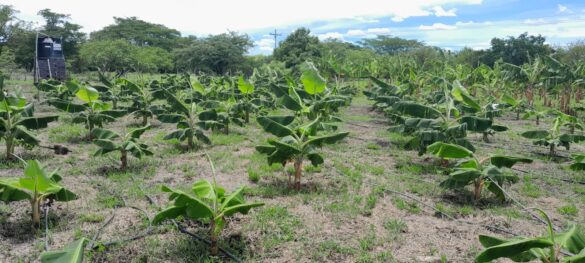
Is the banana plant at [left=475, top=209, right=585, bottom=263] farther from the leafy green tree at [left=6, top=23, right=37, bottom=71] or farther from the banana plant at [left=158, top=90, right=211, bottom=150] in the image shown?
the leafy green tree at [left=6, top=23, right=37, bottom=71]

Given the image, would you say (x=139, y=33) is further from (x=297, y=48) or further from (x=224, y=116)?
(x=224, y=116)

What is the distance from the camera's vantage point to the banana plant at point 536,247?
2.99m

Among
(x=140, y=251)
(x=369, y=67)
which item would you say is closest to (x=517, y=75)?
(x=369, y=67)

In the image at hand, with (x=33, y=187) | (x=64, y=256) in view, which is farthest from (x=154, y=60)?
(x=64, y=256)

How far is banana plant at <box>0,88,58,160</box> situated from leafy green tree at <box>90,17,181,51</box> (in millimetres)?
51584

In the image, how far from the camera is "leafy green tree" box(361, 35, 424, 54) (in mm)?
71625

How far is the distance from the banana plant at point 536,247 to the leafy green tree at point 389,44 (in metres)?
70.9

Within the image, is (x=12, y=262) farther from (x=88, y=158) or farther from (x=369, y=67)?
(x=369, y=67)

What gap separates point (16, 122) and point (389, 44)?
71.7m

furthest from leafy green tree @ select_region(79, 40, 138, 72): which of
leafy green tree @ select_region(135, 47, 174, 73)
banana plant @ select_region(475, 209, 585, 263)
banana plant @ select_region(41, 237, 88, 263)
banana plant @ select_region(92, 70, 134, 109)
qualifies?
banana plant @ select_region(475, 209, 585, 263)

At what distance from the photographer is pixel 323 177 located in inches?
292

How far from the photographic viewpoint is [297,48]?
123ft

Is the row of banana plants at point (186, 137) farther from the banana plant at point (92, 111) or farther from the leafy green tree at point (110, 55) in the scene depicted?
the leafy green tree at point (110, 55)

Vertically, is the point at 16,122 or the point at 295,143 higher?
the point at 16,122
